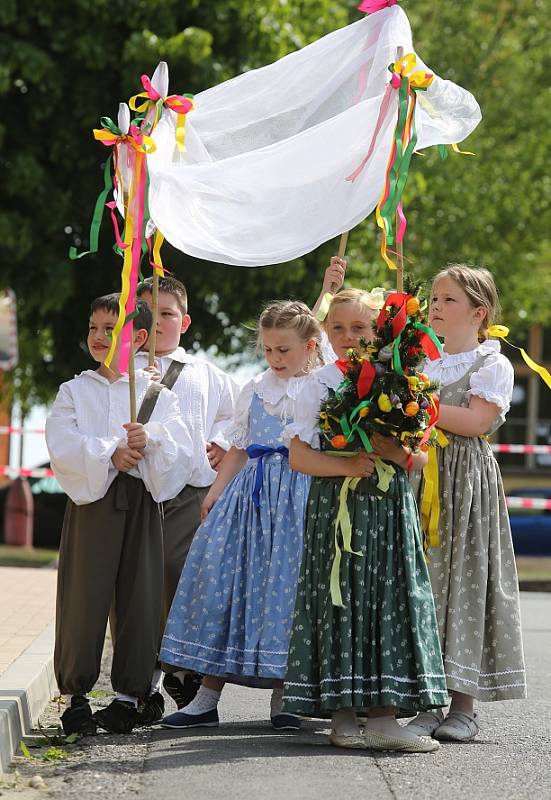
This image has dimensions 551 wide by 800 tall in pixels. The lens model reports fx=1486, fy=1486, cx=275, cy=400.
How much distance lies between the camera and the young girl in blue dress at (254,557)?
6.38m

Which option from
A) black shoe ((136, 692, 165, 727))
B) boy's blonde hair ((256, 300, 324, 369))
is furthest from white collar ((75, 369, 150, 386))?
black shoe ((136, 692, 165, 727))

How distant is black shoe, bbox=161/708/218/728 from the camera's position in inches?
255

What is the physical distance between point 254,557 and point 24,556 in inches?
535

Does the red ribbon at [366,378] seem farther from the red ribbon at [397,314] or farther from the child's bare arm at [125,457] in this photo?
the child's bare arm at [125,457]

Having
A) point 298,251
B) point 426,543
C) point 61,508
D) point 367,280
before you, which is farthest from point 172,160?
point 61,508

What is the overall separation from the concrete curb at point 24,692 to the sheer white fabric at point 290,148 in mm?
2034

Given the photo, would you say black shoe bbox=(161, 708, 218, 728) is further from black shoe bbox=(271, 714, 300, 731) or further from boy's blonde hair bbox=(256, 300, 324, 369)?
boy's blonde hair bbox=(256, 300, 324, 369)

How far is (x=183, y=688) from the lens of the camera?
6906 mm

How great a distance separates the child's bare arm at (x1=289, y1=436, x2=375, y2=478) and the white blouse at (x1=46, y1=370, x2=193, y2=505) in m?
0.64

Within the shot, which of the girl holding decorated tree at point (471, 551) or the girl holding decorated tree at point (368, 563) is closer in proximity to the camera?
the girl holding decorated tree at point (368, 563)

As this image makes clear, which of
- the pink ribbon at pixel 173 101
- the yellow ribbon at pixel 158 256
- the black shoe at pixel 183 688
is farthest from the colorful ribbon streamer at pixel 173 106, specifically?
the black shoe at pixel 183 688

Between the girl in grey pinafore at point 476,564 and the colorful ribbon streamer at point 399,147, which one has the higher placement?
the colorful ribbon streamer at point 399,147

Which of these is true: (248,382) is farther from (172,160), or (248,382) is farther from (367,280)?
(367,280)

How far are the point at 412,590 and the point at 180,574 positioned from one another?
1526 mm
